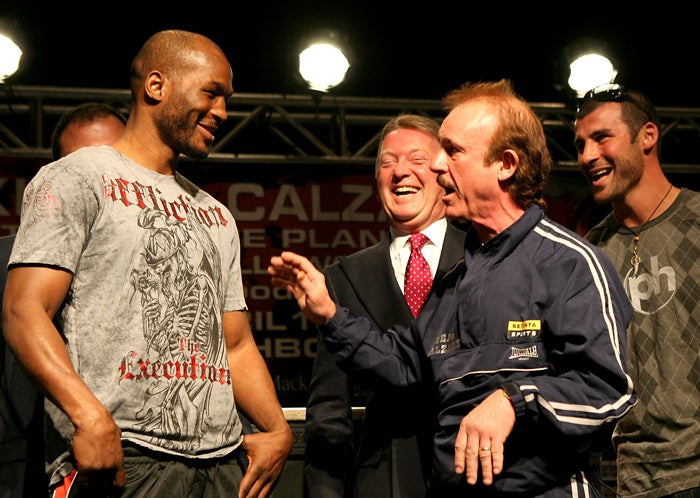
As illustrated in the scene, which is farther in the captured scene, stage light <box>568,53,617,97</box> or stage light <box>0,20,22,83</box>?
stage light <box>568,53,617,97</box>

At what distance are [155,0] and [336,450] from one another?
5.35 m

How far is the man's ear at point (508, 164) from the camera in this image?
2584mm

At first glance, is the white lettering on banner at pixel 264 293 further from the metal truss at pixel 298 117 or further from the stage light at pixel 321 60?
the stage light at pixel 321 60

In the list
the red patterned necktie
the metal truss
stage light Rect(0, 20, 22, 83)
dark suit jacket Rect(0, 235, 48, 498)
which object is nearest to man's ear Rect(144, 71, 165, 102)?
dark suit jacket Rect(0, 235, 48, 498)

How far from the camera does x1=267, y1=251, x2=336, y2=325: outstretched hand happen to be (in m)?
2.61

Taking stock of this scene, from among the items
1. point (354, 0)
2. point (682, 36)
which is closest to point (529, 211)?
point (354, 0)

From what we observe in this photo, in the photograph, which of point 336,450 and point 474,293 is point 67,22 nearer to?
point 336,450

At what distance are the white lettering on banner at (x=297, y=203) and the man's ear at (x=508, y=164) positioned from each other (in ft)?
12.3

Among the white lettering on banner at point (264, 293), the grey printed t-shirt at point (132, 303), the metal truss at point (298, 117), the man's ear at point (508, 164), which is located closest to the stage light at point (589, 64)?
the metal truss at point (298, 117)

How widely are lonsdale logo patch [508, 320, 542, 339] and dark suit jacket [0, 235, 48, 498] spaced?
1.51 meters

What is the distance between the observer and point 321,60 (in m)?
5.91

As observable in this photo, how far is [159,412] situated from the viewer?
231 centimetres

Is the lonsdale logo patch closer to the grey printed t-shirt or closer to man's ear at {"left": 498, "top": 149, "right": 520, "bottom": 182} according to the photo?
man's ear at {"left": 498, "top": 149, "right": 520, "bottom": 182}

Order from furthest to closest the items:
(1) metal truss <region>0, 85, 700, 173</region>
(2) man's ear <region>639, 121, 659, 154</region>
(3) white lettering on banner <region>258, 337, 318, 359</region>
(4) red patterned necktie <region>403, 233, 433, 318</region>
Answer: (3) white lettering on banner <region>258, 337, 318, 359</region>
(1) metal truss <region>0, 85, 700, 173</region>
(2) man's ear <region>639, 121, 659, 154</region>
(4) red patterned necktie <region>403, 233, 433, 318</region>
